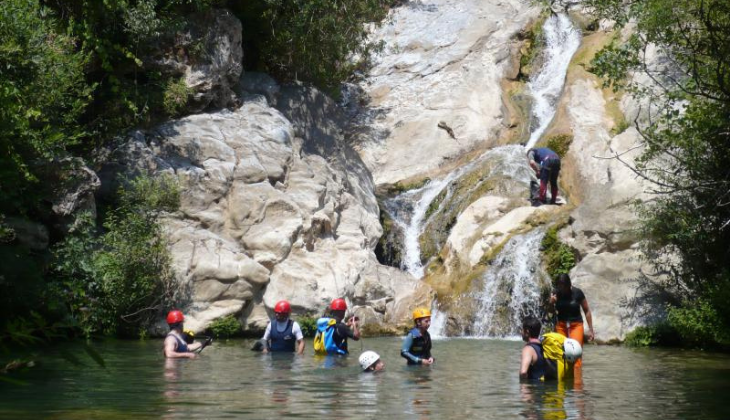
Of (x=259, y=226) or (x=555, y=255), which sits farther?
(x=259, y=226)

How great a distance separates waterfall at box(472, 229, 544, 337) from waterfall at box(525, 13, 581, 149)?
8.73m

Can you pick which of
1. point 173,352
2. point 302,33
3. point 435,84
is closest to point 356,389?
point 173,352

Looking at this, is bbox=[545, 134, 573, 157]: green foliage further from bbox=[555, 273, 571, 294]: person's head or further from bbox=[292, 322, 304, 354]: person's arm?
bbox=[292, 322, 304, 354]: person's arm

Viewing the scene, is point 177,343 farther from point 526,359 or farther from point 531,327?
point 531,327

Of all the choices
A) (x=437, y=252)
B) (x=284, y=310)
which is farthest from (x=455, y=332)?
(x=284, y=310)

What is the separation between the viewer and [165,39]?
2408 centimetres

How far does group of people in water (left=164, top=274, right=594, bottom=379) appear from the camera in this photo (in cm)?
1100

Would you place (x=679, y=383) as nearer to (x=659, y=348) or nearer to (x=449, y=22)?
(x=659, y=348)

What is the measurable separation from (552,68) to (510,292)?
47.3 ft

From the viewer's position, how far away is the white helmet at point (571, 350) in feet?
35.4

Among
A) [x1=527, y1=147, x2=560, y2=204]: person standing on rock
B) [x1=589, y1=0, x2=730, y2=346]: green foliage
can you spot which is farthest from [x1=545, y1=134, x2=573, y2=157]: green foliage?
[x1=589, y1=0, x2=730, y2=346]: green foliage

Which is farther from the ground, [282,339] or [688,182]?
[688,182]

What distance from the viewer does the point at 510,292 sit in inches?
825

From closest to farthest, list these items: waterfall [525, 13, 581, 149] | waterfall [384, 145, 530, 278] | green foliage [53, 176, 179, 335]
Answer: green foliage [53, 176, 179, 335] → waterfall [384, 145, 530, 278] → waterfall [525, 13, 581, 149]
